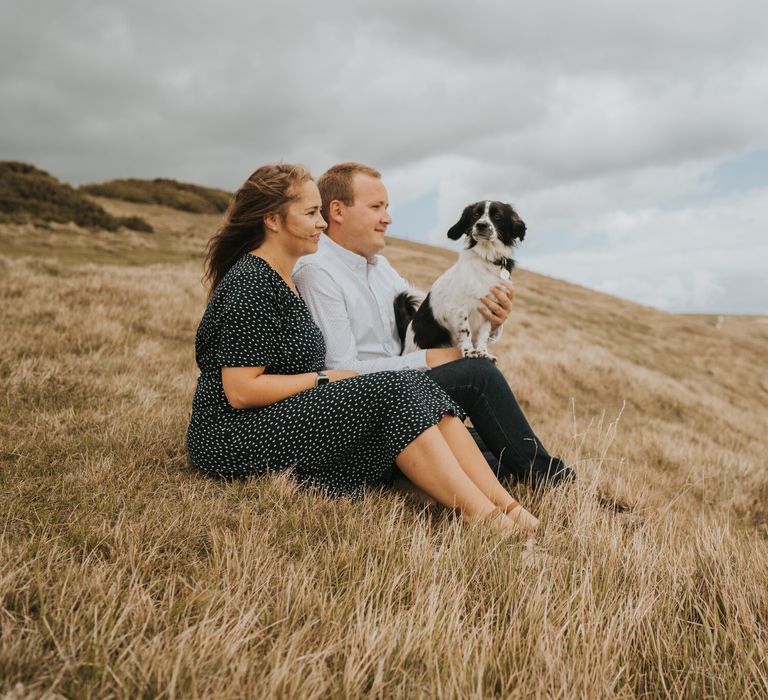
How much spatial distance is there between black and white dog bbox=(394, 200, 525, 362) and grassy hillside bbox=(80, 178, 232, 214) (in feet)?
105

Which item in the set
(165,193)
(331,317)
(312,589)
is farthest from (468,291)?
(165,193)

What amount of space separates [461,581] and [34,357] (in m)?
4.39

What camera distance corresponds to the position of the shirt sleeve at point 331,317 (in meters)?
3.08

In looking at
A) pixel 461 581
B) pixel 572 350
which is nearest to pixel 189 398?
pixel 461 581

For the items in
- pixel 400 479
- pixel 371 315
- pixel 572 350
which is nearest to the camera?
pixel 400 479

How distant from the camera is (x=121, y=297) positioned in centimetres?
789

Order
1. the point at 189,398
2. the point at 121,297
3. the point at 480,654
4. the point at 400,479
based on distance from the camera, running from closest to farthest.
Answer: the point at 480,654, the point at 400,479, the point at 189,398, the point at 121,297

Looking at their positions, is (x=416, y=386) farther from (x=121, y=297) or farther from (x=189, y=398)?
(x=121, y=297)

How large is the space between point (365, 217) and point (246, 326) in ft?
4.02

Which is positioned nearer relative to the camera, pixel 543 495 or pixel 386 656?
pixel 386 656

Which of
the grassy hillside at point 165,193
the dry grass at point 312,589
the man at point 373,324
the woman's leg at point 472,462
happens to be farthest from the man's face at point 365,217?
the grassy hillside at point 165,193

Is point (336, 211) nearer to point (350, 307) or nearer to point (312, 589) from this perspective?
point (350, 307)

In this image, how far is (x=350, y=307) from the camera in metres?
3.30

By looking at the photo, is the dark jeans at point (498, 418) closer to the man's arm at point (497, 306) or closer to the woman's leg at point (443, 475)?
the woman's leg at point (443, 475)
